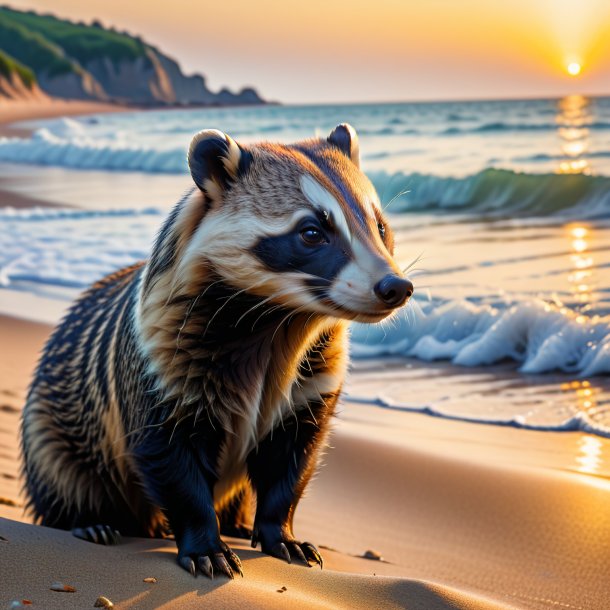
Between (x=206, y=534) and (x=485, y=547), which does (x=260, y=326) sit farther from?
(x=485, y=547)

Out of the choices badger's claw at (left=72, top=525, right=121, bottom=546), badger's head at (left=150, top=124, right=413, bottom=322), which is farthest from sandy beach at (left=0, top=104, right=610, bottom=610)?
badger's head at (left=150, top=124, right=413, bottom=322)

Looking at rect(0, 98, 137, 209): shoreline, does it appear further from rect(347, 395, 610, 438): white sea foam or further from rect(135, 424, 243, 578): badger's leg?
rect(135, 424, 243, 578): badger's leg

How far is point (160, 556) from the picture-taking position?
10.2 feet

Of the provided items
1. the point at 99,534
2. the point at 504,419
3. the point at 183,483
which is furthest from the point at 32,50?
the point at 183,483

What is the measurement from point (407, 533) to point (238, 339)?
1.41 m

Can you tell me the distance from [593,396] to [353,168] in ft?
9.58

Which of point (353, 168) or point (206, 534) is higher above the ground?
point (353, 168)

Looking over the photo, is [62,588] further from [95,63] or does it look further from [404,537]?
[95,63]

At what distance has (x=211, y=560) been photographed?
302 centimetres

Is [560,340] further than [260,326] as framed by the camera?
Yes

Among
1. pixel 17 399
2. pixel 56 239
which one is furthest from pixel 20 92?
pixel 17 399

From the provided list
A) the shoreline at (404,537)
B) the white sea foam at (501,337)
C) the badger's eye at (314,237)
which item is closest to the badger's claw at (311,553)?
the shoreline at (404,537)

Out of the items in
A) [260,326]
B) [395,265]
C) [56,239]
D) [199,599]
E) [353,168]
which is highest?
[56,239]

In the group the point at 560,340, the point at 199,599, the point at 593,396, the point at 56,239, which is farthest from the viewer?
the point at 56,239
